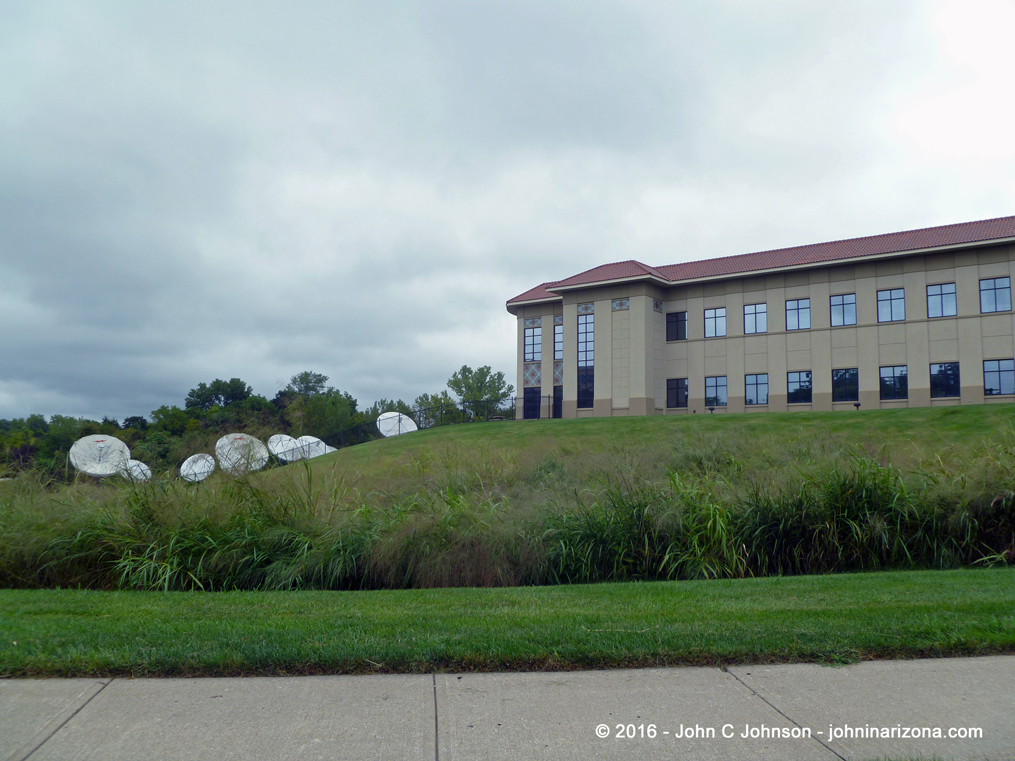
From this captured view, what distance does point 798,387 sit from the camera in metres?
42.2

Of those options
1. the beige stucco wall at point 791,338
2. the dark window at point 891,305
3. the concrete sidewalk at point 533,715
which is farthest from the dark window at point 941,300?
the concrete sidewalk at point 533,715

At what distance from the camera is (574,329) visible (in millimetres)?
49000

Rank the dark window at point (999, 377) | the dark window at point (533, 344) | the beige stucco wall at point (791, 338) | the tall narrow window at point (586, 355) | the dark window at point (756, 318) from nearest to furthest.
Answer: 1. the dark window at point (999, 377)
2. the beige stucco wall at point (791, 338)
3. the dark window at point (756, 318)
4. the tall narrow window at point (586, 355)
5. the dark window at point (533, 344)

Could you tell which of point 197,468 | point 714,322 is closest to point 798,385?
point 714,322

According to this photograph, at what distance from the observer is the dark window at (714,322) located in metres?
45.1

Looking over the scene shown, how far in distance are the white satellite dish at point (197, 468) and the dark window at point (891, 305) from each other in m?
38.6

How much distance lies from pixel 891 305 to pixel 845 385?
5.06m

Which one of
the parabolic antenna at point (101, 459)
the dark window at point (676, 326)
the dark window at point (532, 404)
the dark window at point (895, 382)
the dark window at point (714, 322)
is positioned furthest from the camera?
the dark window at point (532, 404)

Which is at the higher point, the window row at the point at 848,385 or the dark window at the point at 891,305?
the dark window at the point at 891,305

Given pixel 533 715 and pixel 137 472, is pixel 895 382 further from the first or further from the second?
pixel 533 715

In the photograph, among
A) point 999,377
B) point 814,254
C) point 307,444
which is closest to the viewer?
point 307,444

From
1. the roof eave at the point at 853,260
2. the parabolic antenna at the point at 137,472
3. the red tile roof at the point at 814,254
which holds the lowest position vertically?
→ the parabolic antenna at the point at 137,472

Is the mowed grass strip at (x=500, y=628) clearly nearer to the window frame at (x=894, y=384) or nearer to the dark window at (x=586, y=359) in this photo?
the window frame at (x=894, y=384)

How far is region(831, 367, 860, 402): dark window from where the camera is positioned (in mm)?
40562
